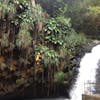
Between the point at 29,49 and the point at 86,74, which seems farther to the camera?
the point at 86,74

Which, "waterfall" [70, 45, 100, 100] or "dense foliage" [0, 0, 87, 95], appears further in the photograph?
"waterfall" [70, 45, 100, 100]

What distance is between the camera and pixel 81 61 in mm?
15828

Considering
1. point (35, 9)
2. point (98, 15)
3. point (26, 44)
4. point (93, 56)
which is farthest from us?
point (98, 15)

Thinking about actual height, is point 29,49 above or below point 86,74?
above

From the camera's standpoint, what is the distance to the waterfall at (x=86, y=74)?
47.0 feet

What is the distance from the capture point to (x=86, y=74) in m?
15.1

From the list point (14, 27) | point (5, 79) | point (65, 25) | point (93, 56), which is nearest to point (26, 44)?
point (14, 27)

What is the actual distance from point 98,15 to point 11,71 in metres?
8.31

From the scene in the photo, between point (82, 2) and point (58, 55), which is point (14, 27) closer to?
point (58, 55)

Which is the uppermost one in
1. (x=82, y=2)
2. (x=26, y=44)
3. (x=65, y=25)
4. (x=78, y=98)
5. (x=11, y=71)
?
(x=82, y=2)

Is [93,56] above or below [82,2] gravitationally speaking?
below

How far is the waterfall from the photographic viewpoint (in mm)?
14312

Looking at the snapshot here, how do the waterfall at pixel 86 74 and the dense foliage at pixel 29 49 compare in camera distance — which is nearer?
the dense foliage at pixel 29 49

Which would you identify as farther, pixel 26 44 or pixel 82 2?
pixel 82 2
